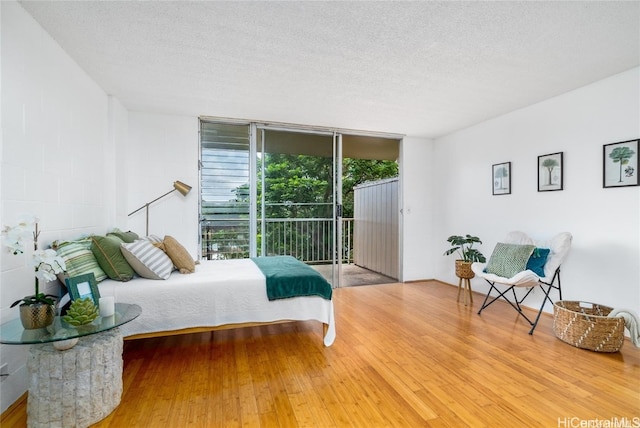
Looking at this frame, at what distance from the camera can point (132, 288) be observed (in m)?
2.13

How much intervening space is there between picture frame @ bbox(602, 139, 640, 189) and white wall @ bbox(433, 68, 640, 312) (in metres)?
0.05

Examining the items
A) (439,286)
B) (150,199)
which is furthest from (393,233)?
(150,199)

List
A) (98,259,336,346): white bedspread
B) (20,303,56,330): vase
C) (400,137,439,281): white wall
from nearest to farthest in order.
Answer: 1. (20,303,56,330): vase
2. (98,259,336,346): white bedspread
3. (400,137,439,281): white wall

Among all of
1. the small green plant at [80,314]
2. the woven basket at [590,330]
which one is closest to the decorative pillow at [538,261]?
the woven basket at [590,330]

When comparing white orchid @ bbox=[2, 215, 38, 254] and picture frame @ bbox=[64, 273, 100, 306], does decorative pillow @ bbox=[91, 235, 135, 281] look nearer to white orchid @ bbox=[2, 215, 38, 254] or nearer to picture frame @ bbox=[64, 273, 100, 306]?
picture frame @ bbox=[64, 273, 100, 306]

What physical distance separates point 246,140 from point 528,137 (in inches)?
136

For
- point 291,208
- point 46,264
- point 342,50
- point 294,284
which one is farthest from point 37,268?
point 291,208

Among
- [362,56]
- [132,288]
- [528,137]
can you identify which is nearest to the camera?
[132,288]

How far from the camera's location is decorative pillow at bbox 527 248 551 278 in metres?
2.95

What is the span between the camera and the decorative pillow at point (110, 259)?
2.23m

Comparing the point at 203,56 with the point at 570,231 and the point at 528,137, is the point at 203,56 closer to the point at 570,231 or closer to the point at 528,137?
the point at 528,137

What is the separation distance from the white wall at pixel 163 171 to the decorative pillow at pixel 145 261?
138 cm

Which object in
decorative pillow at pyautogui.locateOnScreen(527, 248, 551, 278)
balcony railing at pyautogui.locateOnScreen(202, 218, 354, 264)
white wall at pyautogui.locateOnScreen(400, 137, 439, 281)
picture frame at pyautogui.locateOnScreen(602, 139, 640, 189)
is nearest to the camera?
picture frame at pyautogui.locateOnScreen(602, 139, 640, 189)

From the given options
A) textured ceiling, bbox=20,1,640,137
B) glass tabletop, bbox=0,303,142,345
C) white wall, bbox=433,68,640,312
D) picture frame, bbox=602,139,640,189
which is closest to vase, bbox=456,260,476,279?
white wall, bbox=433,68,640,312
